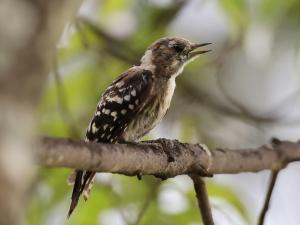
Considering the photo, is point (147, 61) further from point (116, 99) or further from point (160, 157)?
point (160, 157)

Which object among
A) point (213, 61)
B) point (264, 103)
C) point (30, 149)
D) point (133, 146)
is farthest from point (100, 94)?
point (30, 149)

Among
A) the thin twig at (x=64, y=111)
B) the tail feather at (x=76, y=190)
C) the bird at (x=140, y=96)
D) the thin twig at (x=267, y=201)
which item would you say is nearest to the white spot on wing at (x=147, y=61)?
the bird at (x=140, y=96)

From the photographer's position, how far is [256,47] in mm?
3494

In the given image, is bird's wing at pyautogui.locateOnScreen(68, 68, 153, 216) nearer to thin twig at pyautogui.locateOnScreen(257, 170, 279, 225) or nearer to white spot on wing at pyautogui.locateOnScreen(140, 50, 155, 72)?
white spot on wing at pyautogui.locateOnScreen(140, 50, 155, 72)

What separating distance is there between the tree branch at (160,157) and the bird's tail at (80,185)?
0.60 meters

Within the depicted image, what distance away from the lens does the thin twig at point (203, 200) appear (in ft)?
9.90

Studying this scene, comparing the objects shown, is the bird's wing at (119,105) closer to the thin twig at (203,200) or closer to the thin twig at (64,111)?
the thin twig at (64,111)

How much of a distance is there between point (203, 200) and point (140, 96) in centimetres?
154

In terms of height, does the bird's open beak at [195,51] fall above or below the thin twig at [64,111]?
above

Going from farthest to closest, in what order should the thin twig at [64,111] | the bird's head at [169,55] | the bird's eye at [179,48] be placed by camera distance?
the bird's eye at [179,48] < the bird's head at [169,55] < the thin twig at [64,111]

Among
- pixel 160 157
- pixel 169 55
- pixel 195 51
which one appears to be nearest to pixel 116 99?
pixel 195 51

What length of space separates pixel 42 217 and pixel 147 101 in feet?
4.28

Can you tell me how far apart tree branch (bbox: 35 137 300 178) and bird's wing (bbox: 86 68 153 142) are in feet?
3.09

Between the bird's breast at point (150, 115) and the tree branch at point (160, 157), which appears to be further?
the bird's breast at point (150, 115)
